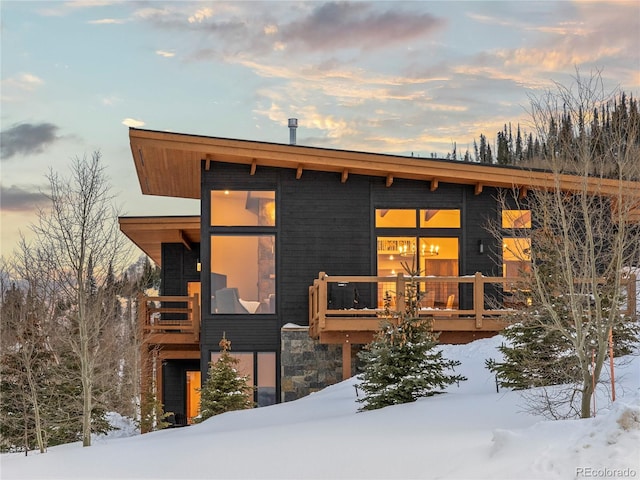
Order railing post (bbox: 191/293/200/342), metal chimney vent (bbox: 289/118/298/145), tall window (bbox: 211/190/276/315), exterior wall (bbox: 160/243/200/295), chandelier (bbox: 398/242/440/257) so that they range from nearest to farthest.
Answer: tall window (bbox: 211/190/276/315) < chandelier (bbox: 398/242/440/257) < railing post (bbox: 191/293/200/342) < metal chimney vent (bbox: 289/118/298/145) < exterior wall (bbox: 160/243/200/295)

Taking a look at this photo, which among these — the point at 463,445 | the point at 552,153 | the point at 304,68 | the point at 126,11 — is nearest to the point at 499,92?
the point at 304,68

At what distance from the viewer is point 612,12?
13523 millimetres

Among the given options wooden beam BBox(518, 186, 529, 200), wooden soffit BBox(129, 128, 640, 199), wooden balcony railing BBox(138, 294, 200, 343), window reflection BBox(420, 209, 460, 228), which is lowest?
wooden balcony railing BBox(138, 294, 200, 343)

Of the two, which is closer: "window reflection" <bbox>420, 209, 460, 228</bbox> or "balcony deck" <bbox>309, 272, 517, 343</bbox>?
"balcony deck" <bbox>309, 272, 517, 343</bbox>

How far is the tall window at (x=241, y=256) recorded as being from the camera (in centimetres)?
1441

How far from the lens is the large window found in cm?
1420

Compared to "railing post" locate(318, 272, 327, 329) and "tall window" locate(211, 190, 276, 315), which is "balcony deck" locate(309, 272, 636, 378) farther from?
"tall window" locate(211, 190, 276, 315)

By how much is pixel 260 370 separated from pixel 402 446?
7987 millimetres

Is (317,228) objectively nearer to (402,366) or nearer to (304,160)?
(304,160)

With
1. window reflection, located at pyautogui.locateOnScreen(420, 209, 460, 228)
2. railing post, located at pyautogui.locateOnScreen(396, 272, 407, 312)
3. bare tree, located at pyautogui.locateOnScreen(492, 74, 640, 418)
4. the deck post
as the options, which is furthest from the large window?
bare tree, located at pyautogui.locateOnScreen(492, 74, 640, 418)

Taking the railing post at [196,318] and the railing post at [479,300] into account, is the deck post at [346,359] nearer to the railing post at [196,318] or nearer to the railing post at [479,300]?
the railing post at [479,300]

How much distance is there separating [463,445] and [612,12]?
33.5 feet

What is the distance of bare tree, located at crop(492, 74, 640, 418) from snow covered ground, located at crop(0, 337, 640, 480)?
523 millimetres

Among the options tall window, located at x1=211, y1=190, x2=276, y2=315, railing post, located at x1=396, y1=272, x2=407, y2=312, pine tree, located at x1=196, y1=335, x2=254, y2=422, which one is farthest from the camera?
tall window, located at x1=211, y1=190, x2=276, y2=315
